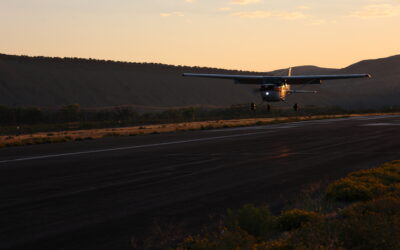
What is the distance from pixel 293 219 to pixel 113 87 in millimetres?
138288

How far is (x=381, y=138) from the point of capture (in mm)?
33406

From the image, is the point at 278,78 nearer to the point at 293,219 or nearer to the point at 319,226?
A: the point at 293,219

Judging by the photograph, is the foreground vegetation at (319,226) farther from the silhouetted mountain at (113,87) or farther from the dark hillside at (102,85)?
the dark hillside at (102,85)

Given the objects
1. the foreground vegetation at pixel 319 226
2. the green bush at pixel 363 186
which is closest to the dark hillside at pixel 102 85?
the green bush at pixel 363 186

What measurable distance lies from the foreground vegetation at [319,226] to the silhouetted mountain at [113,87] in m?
105

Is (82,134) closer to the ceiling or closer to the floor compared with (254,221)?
closer to the ceiling

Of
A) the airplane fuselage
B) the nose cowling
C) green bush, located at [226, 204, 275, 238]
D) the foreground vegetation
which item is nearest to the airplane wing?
the airplane fuselage

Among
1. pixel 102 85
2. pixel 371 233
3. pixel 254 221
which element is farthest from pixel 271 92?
pixel 102 85

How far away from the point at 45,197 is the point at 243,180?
5.52 m

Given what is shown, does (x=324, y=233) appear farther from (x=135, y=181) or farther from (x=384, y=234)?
(x=135, y=181)

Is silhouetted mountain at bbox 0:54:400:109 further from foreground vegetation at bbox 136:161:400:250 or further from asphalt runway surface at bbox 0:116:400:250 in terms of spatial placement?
foreground vegetation at bbox 136:161:400:250

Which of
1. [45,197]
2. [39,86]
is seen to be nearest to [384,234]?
[45,197]

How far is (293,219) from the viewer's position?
10180mm

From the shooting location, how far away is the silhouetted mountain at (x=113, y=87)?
4978 inches
